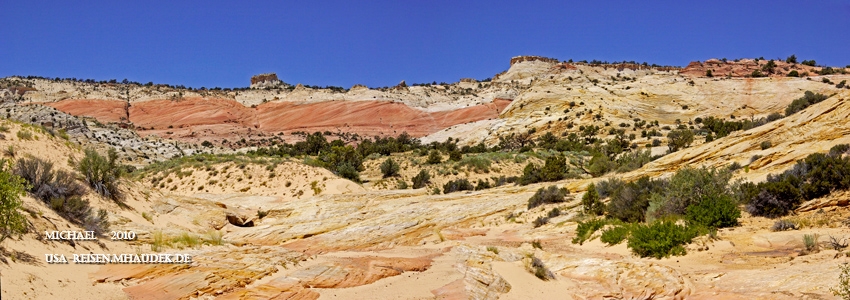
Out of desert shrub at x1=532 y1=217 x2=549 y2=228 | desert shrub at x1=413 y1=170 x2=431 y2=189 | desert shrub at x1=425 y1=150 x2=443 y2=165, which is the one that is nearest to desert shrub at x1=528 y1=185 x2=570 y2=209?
desert shrub at x1=532 y1=217 x2=549 y2=228

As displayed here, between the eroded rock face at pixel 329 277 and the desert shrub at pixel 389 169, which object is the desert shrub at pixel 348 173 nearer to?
the desert shrub at pixel 389 169

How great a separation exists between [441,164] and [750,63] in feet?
217

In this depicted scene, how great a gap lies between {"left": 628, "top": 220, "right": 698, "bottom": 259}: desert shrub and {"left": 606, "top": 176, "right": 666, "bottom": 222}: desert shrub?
3282 millimetres

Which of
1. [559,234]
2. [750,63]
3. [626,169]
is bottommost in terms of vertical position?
[559,234]

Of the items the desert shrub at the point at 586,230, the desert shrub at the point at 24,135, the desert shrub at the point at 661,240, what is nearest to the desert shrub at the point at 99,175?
the desert shrub at the point at 24,135

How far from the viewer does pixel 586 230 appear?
15.1 m

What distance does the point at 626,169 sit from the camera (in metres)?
23.8

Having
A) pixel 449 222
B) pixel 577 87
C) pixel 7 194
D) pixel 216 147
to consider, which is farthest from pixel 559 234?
pixel 216 147

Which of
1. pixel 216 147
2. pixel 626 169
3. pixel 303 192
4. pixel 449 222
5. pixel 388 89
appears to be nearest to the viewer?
pixel 449 222

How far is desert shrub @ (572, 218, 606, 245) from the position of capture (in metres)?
14.9

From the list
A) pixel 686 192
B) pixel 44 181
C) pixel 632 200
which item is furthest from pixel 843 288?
pixel 44 181

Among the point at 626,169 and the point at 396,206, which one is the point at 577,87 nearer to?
the point at 626,169

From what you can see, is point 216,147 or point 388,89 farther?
point 388,89

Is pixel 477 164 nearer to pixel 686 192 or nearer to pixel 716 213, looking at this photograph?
pixel 686 192
